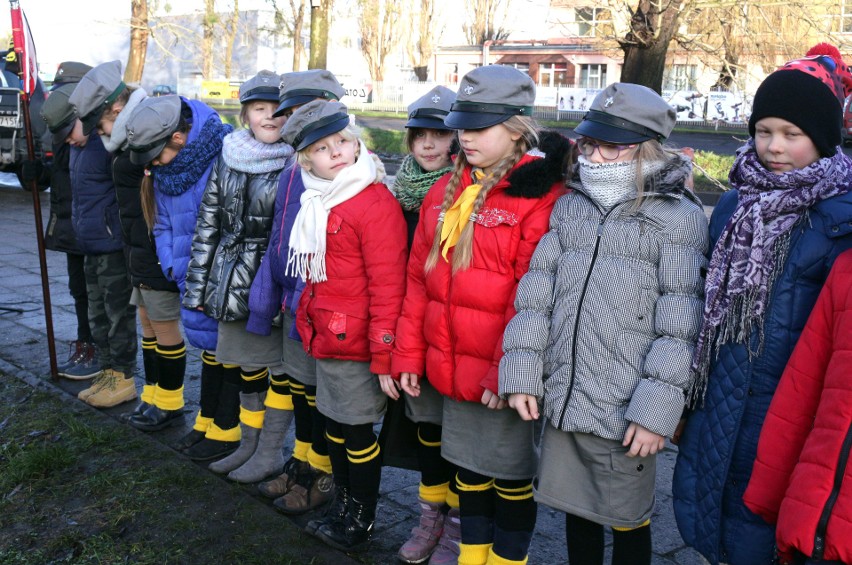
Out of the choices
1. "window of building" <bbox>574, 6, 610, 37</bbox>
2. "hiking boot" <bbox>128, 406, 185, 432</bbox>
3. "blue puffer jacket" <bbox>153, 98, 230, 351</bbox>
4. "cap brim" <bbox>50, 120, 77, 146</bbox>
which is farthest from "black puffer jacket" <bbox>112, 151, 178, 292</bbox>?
"window of building" <bbox>574, 6, 610, 37</bbox>

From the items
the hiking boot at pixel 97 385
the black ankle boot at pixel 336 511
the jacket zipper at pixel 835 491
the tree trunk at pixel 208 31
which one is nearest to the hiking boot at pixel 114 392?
the hiking boot at pixel 97 385

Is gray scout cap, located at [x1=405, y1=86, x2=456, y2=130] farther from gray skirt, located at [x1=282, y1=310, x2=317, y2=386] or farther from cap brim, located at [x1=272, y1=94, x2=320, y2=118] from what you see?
gray skirt, located at [x1=282, y1=310, x2=317, y2=386]

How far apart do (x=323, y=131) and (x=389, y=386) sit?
41.0 inches

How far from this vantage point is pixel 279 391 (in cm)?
429

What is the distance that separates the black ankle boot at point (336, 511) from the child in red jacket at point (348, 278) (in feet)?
0.12

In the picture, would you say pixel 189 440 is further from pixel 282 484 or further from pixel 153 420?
pixel 282 484

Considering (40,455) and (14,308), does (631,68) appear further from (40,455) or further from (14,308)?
(40,455)

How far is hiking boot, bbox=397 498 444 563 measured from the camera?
3.57 metres

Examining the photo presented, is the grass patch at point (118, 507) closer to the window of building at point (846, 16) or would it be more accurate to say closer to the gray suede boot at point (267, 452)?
the gray suede boot at point (267, 452)

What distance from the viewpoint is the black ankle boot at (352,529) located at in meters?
3.65

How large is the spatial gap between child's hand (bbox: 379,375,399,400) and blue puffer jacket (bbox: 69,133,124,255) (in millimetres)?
2437

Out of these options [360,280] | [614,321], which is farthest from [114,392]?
[614,321]

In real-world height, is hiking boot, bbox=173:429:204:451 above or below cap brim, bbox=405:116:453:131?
below

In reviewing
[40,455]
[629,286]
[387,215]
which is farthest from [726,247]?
[40,455]
